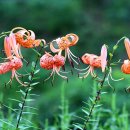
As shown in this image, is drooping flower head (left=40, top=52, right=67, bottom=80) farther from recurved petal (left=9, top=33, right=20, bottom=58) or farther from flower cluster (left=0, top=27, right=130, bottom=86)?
recurved petal (left=9, top=33, right=20, bottom=58)

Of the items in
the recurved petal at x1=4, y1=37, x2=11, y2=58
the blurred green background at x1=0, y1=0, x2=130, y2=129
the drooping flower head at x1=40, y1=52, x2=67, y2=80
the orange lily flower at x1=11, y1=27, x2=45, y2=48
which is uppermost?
the blurred green background at x1=0, y1=0, x2=130, y2=129

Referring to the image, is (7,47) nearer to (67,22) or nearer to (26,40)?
(26,40)

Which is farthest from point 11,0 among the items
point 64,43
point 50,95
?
point 64,43

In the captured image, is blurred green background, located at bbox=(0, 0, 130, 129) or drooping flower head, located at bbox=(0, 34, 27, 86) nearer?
drooping flower head, located at bbox=(0, 34, 27, 86)

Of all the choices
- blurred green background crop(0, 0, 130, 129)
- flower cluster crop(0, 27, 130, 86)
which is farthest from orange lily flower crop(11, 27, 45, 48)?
blurred green background crop(0, 0, 130, 129)

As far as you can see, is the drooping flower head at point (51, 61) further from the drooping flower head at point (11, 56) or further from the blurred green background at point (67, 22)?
the blurred green background at point (67, 22)

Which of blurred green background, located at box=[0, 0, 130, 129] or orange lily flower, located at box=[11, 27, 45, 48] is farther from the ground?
blurred green background, located at box=[0, 0, 130, 129]

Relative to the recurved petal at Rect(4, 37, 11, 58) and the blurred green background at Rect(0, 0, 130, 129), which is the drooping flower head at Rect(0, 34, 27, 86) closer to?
the recurved petal at Rect(4, 37, 11, 58)

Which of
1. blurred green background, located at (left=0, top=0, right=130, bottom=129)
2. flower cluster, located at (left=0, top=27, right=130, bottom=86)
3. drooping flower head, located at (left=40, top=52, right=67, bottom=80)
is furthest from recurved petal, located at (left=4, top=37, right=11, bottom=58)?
blurred green background, located at (left=0, top=0, right=130, bottom=129)

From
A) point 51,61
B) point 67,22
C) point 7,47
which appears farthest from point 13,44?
point 67,22

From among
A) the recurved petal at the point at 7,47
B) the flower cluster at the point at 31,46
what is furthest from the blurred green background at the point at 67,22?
the recurved petal at the point at 7,47

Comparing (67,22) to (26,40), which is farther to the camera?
(67,22)

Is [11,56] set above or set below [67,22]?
below
